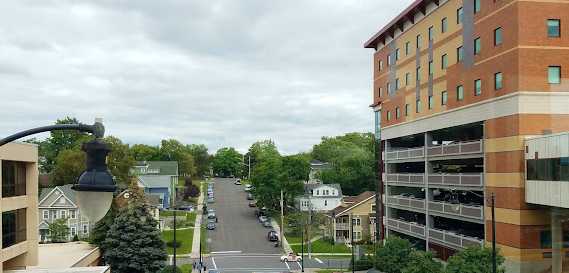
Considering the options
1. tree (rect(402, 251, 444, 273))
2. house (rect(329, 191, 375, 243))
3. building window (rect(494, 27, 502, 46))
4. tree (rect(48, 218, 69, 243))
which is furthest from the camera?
house (rect(329, 191, 375, 243))

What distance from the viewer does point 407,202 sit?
51.6 m

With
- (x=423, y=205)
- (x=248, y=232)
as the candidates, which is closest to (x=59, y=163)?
(x=248, y=232)

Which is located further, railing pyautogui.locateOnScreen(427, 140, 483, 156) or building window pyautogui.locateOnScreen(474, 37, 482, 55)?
railing pyautogui.locateOnScreen(427, 140, 483, 156)

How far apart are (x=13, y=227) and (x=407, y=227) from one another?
31051 mm

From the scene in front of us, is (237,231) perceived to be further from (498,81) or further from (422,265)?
(498,81)

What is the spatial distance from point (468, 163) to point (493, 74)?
32.0 feet

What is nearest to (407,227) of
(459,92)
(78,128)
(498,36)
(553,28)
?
(459,92)

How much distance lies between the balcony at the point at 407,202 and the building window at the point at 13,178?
28781 mm

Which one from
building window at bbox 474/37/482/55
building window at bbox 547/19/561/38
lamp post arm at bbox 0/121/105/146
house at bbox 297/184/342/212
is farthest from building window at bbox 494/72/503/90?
house at bbox 297/184/342/212

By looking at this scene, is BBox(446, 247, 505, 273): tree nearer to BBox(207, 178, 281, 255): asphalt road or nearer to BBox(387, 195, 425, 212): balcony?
BBox(387, 195, 425, 212): balcony

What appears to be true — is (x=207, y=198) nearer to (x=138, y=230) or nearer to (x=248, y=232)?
(x=248, y=232)

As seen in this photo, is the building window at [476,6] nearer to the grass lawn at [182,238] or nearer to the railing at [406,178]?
the railing at [406,178]

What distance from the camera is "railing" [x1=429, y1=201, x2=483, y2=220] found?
124 feet

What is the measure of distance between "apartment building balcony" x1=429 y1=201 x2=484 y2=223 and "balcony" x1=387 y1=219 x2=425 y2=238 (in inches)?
113
